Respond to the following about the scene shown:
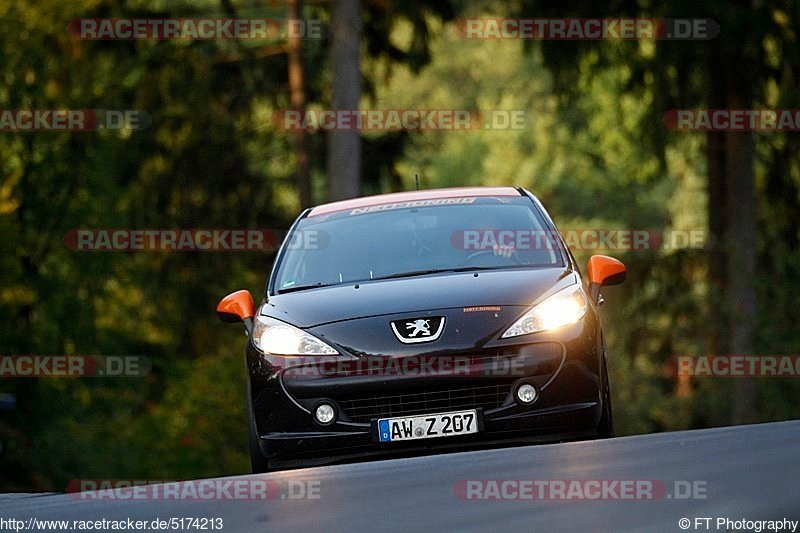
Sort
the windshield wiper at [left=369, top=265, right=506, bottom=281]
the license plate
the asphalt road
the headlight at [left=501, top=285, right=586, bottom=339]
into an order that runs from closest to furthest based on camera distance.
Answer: the asphalt road < the license plate < the headlight at [left=501, top=285, right=586, bottom=339] < the windshield wiper at [left=369, top=265, right=506, bottom=281]

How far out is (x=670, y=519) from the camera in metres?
5.47

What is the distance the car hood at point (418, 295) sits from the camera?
9.34 metres

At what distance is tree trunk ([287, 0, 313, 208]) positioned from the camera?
30.2 meters

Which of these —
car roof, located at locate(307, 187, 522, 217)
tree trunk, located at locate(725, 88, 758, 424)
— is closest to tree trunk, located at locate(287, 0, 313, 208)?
tree trunk, located at locate(725, 88, 758, 424)

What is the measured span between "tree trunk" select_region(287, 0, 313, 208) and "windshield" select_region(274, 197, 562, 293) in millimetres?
19074

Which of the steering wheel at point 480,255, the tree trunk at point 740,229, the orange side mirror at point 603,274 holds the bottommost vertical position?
the tree trunk at point 740,229

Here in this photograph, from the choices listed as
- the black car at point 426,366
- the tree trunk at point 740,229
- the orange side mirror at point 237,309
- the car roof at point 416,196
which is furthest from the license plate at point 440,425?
the tree trunk at point 740,229

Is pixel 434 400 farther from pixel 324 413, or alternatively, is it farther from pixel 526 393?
pixel 324 413

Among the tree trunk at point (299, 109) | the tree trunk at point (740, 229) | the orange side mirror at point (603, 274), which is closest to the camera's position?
the orange side mirror at point (603, 274)

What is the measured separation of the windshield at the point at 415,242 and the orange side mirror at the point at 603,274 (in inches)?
9.0

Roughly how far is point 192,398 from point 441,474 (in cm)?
2808

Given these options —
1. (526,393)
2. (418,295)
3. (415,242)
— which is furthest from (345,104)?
(526,393)

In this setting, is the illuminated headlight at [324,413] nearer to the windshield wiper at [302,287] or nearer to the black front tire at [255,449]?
the black front tire at [255,449]

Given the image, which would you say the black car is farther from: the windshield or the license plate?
the windshield
